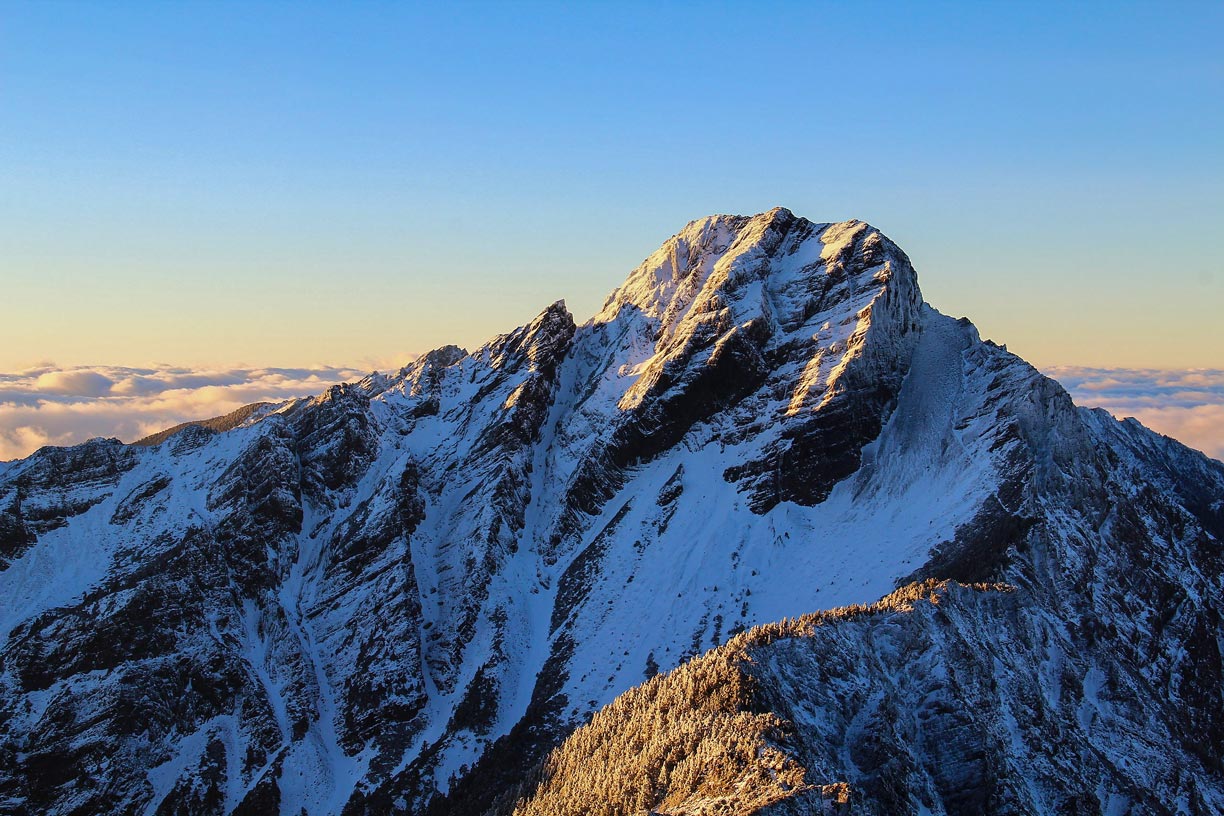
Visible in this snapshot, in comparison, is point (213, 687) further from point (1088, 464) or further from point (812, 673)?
point (1088, 464)

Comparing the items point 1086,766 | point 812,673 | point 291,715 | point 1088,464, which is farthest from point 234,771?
point 1088,464

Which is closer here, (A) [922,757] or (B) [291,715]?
(A) [922,757]

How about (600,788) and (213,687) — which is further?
(213,687)

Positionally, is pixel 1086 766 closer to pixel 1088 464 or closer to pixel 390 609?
pixel 1088 464

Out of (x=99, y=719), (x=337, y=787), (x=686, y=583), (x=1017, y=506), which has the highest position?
(x=1017, y=506)

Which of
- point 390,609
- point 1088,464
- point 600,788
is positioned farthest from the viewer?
point 390,609

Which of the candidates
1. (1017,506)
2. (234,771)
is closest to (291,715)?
(234,771)

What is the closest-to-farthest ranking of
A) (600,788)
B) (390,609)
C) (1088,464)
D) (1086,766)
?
(600,788) → (1086,766) → (1088,464) → (390,609)

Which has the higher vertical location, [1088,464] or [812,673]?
[1088,464]

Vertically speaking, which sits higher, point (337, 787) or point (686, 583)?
point (686, 583)
